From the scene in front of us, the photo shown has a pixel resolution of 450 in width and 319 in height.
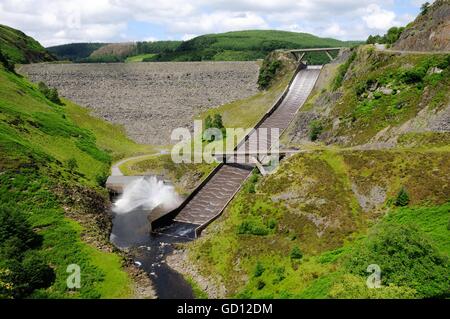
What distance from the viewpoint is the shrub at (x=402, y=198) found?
41.1 m

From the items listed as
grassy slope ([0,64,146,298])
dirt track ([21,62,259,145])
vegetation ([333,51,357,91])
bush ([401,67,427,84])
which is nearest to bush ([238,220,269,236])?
grassy slope ([0,64,146,298])

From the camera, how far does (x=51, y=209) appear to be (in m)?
49.3

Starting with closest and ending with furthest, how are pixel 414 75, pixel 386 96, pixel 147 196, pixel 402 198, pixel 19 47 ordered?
1. pixel 402 198
2. pixel 414 75
3. pixel 386 96
4. pixel 147 196
5. pixel 19 47

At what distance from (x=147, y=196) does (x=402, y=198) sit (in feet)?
128

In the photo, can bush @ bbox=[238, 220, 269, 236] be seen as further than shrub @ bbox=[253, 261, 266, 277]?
Yes

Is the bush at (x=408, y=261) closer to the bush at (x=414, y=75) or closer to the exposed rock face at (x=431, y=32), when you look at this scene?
the bush at (x=414, y=75)

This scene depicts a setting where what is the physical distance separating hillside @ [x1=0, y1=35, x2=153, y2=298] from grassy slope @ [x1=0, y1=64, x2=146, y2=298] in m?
0.09

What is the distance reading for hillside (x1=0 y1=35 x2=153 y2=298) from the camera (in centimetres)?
3816

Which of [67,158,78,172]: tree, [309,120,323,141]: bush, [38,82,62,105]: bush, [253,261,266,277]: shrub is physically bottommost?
[253,261,266,277]: shrub

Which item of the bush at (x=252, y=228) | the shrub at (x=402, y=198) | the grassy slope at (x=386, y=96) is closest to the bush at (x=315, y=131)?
the grassy slope at (x=386, y=96)

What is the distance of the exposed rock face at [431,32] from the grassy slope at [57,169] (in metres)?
54.8

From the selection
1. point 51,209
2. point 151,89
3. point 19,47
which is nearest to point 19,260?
point 51,209

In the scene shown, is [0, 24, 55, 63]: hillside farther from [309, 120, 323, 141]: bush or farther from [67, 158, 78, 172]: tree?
[309, 120, 323, 141]: bush

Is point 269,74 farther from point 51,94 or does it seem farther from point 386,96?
point 51,94
